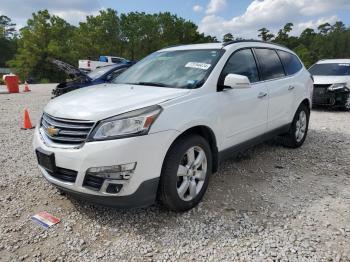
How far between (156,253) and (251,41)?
321cm

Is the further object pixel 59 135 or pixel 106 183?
pixel 59 135

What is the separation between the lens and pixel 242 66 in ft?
13.7

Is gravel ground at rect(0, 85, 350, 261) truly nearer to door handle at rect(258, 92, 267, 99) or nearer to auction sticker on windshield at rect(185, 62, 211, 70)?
door handle at rect(258, 92, 267, 99)

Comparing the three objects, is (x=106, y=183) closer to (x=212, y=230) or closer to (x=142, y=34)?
(x=212, y=230)

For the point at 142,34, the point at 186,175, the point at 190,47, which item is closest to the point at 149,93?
the point at 186,175

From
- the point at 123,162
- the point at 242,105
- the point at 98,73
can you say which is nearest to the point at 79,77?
the point at 98,73

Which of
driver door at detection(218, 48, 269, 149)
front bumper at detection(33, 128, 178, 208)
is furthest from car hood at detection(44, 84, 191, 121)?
driver door at detection(218, 48, 269, 149)

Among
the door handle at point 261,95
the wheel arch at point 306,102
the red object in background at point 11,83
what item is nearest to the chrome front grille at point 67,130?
the door handle at point 261,95

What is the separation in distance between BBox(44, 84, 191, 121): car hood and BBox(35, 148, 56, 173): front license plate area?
0.38 metres

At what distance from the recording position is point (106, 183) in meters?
2.80

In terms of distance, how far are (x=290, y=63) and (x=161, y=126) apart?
3.50 metres

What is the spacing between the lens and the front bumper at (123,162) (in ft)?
8.95

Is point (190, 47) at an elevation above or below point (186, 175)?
above

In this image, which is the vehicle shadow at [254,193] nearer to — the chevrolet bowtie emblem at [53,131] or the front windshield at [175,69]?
the chevrolet bowtie emblem at [53,131]
